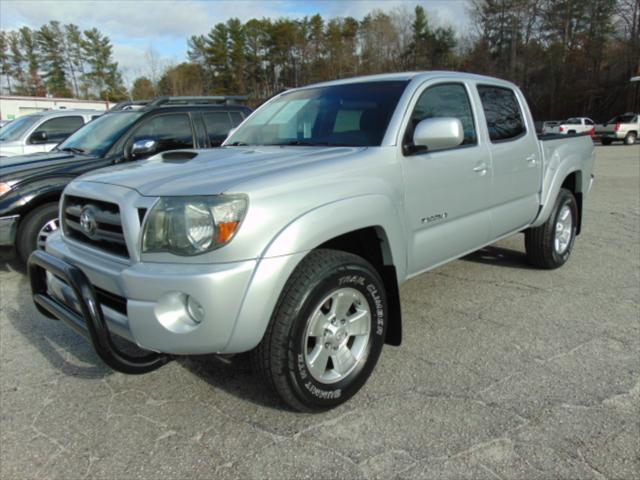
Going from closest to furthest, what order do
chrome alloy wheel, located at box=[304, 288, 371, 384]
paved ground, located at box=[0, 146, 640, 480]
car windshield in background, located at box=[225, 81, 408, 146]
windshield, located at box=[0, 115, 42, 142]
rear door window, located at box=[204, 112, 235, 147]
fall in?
paved ground, located at box=[0, 146, 640, 480], chrome alloy wheel, located at box=[304, 288, 371, 384], car windshield in background, located at box=[225, 81, 408, 146], rear door window, located at box=[204, 112, 235, 147], windshield, located at box=[0, 115, 42, 142]

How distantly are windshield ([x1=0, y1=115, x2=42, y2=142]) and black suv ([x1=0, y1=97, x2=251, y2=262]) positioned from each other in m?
2.14

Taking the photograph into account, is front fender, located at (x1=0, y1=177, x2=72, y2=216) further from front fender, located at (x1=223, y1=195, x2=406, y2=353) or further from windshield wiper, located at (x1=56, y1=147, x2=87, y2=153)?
front fender, located at (x1=223, y1=195, x2=406, y2=353)

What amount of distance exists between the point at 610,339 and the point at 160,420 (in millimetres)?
2950

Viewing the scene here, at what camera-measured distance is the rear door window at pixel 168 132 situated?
19.5 ft

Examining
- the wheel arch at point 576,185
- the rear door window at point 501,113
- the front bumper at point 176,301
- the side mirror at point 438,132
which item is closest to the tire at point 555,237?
the wheel arch at point 576,185

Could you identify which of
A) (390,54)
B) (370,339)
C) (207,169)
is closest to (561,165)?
(370,339)

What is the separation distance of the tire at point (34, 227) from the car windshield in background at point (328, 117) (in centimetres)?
235

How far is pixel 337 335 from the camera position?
260cm

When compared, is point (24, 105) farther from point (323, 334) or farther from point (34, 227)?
point (323, 334)

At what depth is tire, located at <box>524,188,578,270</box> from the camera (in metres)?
4.66

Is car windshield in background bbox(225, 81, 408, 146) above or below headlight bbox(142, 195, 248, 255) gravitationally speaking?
above

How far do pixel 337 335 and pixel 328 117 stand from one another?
5.30 ft

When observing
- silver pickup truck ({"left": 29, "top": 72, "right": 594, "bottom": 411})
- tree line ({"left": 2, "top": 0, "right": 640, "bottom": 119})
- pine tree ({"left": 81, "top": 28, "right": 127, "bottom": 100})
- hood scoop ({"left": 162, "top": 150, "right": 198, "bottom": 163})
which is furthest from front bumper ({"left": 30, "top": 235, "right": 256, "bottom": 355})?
pine tree ({"left": 81, "top": 28, "right": 127, "bottom": 100})

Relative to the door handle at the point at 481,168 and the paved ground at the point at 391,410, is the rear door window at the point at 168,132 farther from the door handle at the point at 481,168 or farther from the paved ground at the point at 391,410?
the door handle at the point at 481,168
